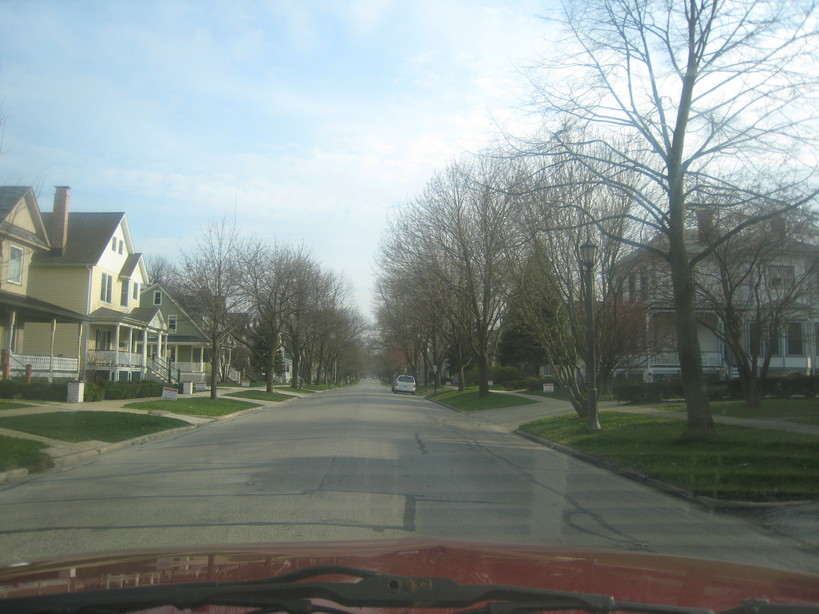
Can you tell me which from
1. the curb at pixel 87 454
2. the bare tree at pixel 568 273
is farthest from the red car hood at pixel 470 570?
the bare tree at pixel 568 273

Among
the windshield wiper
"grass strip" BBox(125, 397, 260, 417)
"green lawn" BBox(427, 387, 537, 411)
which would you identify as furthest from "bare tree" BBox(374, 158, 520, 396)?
the windshield wiper

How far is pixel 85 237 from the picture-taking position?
125 ft

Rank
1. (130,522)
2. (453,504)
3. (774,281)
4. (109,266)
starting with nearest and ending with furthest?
1. (130,522)
2. (453,504)
3. (774,281)
4. (109,266)

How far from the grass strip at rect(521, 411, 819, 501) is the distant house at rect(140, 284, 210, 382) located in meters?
44.8

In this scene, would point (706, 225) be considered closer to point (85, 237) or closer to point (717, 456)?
point (717, 456)

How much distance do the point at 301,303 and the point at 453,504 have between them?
134 ft

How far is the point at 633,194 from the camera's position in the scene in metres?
15.0

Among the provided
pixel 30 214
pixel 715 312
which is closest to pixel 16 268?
pixel 30 214

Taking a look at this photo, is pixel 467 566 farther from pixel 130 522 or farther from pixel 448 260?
pixel 448 260

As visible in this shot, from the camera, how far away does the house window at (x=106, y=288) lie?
127ft

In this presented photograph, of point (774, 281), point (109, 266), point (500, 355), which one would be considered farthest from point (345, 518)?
point (500, 355)

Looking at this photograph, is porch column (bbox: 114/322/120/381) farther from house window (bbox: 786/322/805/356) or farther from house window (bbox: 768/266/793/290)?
house window (bbox: 786/322/805/356)

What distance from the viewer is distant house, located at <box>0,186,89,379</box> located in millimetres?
28141

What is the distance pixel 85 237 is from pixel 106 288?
307 cm
